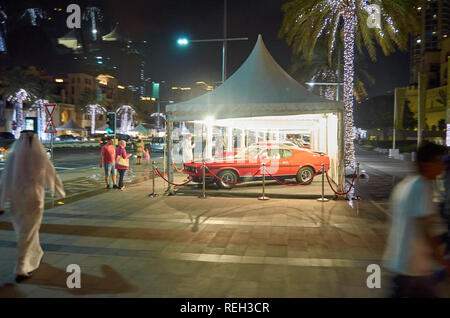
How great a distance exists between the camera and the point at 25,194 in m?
4.97

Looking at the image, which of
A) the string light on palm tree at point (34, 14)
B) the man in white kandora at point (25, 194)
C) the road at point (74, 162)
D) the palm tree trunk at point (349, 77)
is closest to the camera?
the man in white kandora at point (25, 194)

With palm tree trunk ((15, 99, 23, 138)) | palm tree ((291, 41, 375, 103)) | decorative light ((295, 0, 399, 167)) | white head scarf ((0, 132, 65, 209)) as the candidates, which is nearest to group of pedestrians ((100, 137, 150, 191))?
white head scarf ((0, 132, 65, 209))

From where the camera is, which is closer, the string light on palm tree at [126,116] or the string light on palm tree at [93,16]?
the string light on palm tree at [126,116]

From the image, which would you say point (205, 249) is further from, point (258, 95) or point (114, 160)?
point (114, 160)

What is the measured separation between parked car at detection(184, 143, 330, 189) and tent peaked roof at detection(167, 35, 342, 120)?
79.4 inches

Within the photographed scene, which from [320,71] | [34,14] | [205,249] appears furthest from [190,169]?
[34,14]

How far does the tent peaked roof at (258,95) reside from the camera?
11945 millimetres

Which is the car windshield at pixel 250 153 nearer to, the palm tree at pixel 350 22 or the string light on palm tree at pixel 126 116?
the palm tree at pixel 350 22

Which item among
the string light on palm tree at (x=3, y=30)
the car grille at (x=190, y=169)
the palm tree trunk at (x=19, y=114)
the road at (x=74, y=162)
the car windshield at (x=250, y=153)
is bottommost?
the road at (x=74, y=162)

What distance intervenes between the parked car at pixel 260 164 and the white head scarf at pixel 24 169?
8.40 metres

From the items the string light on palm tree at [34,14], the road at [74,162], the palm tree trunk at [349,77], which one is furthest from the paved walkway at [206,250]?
the string light on palm tree at [34,14]

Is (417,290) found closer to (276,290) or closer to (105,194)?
(276,290)

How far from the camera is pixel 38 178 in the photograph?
512 centimetres
